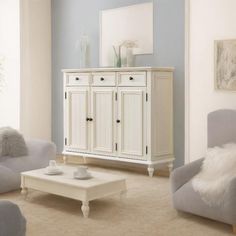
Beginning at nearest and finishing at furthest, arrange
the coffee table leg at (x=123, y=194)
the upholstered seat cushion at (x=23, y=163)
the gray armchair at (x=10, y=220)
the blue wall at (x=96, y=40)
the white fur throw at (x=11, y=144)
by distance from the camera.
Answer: the gray armchair at (x=10, y=220) → the coffee table leg at (x=123, y=194) → the upholstered seat cushion at (x=23, y=163) → the white fur throw at (x=11, y=144) → the blue wall at (x=96, y=40)

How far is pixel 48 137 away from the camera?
25.0 ft

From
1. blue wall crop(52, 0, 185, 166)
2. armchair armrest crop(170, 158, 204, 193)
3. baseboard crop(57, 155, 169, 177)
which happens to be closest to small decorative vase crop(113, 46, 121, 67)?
blue wall crop(52, 0, 185, 166)

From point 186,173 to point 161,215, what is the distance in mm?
425

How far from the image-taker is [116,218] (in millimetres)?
4109

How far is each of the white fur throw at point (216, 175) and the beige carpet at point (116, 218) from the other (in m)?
0.27

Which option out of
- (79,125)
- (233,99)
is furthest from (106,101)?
(233,99)

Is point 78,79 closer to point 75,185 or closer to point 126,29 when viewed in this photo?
point 126,29

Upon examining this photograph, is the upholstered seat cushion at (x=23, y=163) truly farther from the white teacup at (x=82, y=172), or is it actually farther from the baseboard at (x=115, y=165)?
the baseboard at (x=115, y=165)

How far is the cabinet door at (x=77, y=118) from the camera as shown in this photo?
6.46m

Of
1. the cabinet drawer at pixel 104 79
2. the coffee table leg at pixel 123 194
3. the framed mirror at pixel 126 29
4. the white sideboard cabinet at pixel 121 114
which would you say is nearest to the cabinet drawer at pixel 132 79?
the white sideboard cabinet at pixel 121 114

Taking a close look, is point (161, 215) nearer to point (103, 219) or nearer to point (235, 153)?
point (103, 219)

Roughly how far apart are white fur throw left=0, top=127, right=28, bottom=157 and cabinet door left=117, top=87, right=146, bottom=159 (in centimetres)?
134

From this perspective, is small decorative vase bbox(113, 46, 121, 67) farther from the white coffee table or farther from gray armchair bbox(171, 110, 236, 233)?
the white coffee table

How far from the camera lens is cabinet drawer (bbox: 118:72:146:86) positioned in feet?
19.1
